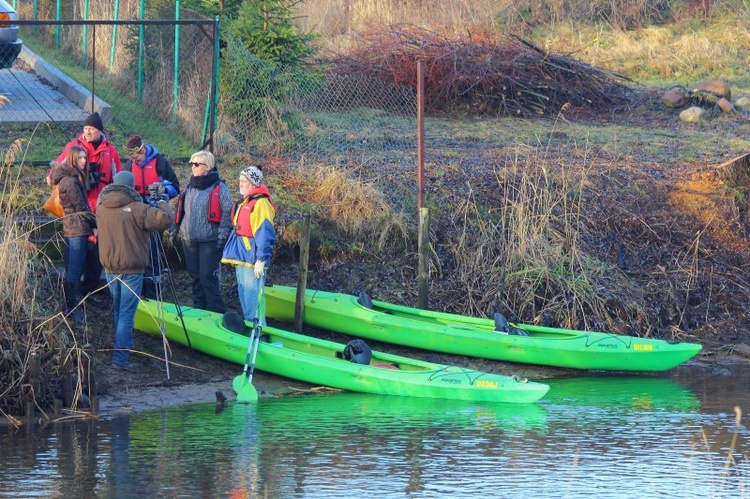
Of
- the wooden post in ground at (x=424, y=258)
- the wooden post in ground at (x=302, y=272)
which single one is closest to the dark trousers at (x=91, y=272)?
the wooden post in ground at (x=302, y=272)

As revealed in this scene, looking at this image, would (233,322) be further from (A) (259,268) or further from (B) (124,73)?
(B) (124,73)

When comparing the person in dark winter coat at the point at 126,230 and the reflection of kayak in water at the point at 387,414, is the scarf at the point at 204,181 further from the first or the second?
the reflection of kayak in water at the point at 387,414

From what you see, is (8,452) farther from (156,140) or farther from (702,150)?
(702,150)

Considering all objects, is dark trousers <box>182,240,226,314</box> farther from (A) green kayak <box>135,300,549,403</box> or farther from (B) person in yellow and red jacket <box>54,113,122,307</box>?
(B) person in yellow and red jacket <box>54,113,122,307</box>

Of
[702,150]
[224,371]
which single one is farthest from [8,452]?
[702,150]

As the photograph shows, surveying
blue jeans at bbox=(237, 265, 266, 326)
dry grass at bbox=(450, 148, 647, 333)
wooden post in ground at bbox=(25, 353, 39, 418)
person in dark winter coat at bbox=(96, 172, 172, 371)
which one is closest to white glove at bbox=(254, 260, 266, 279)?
blue jeans at bbox=(237, 265, 266, 326)

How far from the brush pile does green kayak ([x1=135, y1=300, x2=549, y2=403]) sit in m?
8.56

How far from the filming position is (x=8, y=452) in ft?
28.7

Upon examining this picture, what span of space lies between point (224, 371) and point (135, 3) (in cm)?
952

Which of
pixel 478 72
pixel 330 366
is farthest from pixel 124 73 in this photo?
pixel 330 366

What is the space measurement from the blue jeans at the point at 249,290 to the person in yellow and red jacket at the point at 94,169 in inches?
55.9

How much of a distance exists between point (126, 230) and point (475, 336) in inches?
144

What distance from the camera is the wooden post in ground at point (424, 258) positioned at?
42.1 feet

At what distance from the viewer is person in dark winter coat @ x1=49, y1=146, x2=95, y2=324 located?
36.5 feet
